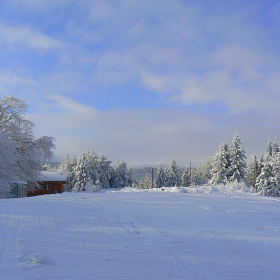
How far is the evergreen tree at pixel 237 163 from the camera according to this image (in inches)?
1626

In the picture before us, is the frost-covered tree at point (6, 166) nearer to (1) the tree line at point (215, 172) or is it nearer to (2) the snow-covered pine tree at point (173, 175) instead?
(1) the tree line at point (215, 172)

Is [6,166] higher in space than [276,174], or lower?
higher

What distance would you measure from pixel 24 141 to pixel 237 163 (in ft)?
86.7

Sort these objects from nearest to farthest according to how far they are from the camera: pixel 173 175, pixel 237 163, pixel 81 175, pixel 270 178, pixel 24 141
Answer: pixel 24 141 → pixel 270 178 → pixel 237 163 → pixel 81 175 → pixel 173 175

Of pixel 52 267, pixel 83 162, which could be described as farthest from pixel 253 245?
pixel 83 162

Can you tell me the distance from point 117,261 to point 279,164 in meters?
33.4

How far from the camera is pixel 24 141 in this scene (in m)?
30.7

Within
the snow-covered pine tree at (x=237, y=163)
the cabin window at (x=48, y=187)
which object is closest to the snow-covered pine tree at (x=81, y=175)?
the cabin window at (x=48, y=187)

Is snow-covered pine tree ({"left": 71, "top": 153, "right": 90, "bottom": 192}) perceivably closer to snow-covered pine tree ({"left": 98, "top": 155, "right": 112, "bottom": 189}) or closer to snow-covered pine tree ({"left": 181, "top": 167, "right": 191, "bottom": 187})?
snow-covered pine tree ({"left": 98, "top": 155, "right": 112, "bottom": 189})

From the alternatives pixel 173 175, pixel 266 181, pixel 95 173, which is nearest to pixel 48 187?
pixel 95 173

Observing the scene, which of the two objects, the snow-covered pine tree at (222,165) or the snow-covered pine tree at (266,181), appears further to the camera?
the snow-covered pine tree at (222,165)

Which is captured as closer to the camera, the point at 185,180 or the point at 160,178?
the point at 160,178

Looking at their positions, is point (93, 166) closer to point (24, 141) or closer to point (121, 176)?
point (121, 176)

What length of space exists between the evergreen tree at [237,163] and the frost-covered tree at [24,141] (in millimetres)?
23411
